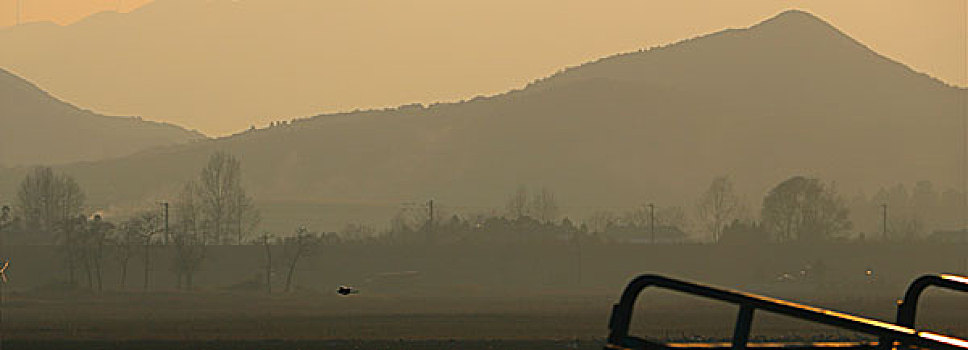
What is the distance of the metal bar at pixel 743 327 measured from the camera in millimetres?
7641

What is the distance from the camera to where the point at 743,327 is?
25.1 feet

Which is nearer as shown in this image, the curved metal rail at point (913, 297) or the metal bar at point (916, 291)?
the metal bar at point (916, 291)

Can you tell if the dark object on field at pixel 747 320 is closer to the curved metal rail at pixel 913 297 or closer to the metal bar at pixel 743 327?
the metal bar at pixel 743 327

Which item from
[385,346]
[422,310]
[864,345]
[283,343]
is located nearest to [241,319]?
[422,310]

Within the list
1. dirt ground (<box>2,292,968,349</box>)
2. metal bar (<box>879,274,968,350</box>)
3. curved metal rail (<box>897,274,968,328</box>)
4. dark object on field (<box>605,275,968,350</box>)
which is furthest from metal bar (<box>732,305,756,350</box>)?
dirt ground (<box>2,292,968,349</box>)

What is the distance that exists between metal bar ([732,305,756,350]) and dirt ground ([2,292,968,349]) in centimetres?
6964

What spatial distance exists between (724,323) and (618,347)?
12966 cm

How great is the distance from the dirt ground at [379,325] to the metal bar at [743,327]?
69637 mm

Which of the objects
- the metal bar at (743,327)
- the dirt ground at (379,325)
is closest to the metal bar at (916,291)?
the metal bar at (743,327)

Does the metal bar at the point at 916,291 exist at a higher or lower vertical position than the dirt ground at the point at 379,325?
higher

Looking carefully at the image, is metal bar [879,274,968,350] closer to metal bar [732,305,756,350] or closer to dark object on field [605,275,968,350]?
dark object on field [605,275,968,350]

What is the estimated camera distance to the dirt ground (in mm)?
96000

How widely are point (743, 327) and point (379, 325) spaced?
419 feet

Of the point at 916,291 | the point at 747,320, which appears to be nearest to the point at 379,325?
the point at 916,291
